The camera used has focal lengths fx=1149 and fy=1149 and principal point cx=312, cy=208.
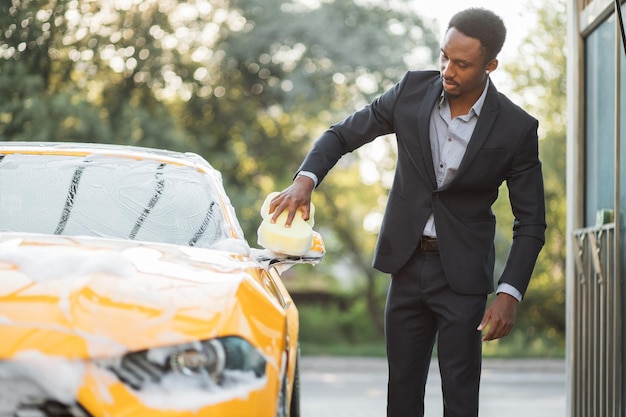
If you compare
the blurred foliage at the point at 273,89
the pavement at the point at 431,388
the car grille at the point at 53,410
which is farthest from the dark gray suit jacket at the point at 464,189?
the blurred foliage at the point at 273,89

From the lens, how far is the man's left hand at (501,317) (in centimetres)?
403

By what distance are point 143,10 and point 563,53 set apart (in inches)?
273

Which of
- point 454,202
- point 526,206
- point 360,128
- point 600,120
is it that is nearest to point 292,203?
point 360,128

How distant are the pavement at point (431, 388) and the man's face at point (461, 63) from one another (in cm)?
583

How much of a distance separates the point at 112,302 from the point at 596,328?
342 cm

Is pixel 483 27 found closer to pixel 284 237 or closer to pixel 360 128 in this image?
pixel 360 128

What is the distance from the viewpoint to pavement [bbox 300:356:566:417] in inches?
403

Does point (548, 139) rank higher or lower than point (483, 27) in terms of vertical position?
higher

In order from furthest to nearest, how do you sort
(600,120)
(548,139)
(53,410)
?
1. (548,139)
2. (600,120)
3. (53,410)

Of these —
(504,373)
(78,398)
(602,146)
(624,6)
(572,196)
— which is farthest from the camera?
(504,373)

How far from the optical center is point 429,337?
4.30m

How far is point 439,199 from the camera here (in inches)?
163

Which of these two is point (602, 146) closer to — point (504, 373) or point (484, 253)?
point (484, 253)

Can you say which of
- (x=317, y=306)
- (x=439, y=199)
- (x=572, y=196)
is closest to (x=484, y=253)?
(x=439, y=199)
